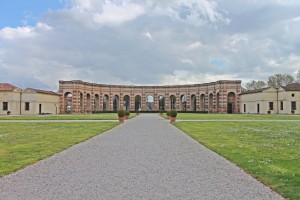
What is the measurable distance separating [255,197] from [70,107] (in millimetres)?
82909

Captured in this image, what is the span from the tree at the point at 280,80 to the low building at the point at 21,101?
191ft

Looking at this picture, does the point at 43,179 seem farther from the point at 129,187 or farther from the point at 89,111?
the point at 89,111

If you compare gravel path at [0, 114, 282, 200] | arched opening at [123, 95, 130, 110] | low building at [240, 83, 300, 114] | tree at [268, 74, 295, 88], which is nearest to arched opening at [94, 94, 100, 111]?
arched opening at [123, 95, 130, 110]

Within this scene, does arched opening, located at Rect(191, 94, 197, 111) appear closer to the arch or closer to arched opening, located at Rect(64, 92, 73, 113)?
the arch

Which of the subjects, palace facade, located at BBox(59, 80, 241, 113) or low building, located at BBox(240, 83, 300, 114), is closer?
low building, located at BBox(240, 83, 300, 114)

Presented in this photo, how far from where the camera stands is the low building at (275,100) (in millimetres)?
67062

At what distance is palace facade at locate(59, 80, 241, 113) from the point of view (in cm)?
8006

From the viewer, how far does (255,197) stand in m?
5.80

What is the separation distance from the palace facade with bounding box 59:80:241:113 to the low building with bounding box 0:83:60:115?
35.4 feet

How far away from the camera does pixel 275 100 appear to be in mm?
70000

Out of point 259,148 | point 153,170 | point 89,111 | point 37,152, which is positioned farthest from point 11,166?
point 89,111

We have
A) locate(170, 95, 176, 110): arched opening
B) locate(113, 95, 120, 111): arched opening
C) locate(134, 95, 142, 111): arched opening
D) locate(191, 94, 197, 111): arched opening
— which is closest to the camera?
locate(191, 94, 197, 111): arched opening

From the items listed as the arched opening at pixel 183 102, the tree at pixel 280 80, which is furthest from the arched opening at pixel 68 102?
the tree at pixel 280 80

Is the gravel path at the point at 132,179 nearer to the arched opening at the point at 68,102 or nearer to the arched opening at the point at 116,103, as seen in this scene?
the arched opening at the point at 68,102
